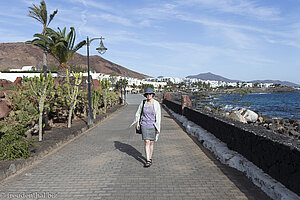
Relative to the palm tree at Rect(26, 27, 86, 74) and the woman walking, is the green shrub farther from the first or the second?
the palm tree at Rect(26, 27, 86, 74)

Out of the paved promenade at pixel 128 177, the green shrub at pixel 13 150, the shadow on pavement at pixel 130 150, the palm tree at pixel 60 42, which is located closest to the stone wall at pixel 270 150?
the paved promenade at pixel 128 177

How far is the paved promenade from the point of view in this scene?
4535mm

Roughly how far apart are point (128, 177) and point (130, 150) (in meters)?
2.59

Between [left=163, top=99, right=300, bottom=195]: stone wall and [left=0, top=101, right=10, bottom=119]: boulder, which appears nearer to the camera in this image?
[left=163, top=99, right=300, bottom=195]: stone wall

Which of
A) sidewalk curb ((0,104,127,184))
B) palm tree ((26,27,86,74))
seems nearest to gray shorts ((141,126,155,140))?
sidewalk curb ((0,104,127,184))

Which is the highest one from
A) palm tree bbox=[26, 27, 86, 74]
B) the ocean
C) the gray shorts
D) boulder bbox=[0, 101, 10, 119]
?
palm tree bbox=[26, 27, 86, 74]

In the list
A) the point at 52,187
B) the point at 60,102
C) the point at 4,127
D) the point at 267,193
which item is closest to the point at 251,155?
the point at 267,193

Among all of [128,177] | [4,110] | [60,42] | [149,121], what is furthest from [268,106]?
[128,177]

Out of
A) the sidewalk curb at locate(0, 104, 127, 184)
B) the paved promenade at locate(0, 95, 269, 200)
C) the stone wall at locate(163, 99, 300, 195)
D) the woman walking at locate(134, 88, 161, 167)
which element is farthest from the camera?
the woman walking at locate(134, 88, 161, 167)

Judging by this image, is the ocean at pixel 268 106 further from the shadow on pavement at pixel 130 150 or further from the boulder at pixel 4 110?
the boulder at pixel 4 110

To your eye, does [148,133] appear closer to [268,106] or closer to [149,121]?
[149,121]

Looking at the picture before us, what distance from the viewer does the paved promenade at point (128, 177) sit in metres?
4.54

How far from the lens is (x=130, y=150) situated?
7.99 metres

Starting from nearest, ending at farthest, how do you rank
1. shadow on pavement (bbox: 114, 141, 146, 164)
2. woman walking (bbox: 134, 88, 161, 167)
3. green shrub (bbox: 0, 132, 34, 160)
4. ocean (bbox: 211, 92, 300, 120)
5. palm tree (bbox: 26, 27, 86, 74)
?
1. woman walking (bbox: 134, 88, 161, 167)
2. green shrub (bbox: 0, 132, 34, 160)
3. shadow on pavement (bbox: 114, 141, 146, 164)
4. ocean (bbox: 211, 92, 300, 120)
5. palm tree (bbox: 26, 27, 86, 74)
